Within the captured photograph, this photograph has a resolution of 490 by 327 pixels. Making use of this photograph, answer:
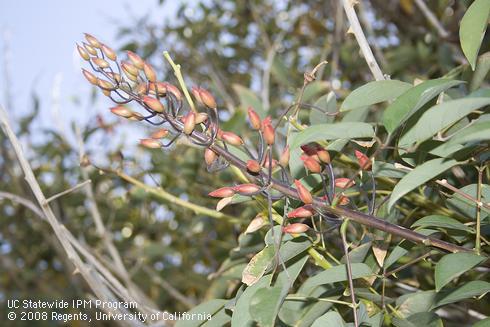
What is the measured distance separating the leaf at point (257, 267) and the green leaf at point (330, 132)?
16 cm

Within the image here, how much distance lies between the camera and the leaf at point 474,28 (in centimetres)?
61

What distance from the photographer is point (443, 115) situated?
0.54 metres

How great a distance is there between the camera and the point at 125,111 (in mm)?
628

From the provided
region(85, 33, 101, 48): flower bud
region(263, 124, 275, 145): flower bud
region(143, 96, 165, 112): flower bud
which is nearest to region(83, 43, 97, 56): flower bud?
region(85, 33, 101, 48): flower bud

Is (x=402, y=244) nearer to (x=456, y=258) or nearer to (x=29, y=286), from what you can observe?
(x=456, y=258)

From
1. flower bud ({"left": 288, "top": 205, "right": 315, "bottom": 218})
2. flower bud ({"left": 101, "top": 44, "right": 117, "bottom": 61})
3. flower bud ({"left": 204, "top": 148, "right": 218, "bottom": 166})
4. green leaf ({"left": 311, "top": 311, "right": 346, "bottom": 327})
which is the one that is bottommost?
green leaf ({"left": 311, "top": 311, "right": 346, "bottom": 327})

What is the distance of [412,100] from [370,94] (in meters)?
0.08

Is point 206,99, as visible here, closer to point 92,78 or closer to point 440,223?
point 92,78

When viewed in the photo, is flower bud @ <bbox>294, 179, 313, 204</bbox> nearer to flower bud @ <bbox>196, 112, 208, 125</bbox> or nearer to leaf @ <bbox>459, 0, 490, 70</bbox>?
flower bud @ <bbox>196, 112, 208, 125</bbox>

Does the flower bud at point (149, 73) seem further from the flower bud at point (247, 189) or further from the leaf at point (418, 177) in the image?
the leaf at point (418, 177)

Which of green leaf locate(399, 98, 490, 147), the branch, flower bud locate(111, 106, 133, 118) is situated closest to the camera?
green leaf locate(399, 98, 490, 147)

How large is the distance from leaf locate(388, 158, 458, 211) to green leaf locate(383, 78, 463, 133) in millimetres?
58

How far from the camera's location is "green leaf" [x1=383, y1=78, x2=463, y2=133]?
0.58 m

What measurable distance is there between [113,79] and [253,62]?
2.01 meters
